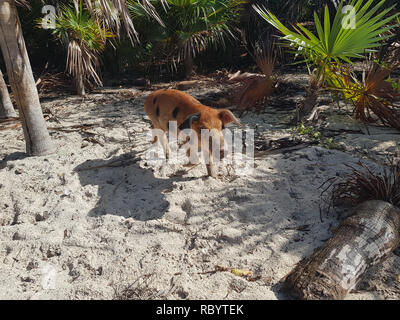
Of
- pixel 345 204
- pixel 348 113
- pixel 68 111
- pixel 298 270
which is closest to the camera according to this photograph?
pixel 298 270

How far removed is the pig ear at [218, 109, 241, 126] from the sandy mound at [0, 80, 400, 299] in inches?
27.9

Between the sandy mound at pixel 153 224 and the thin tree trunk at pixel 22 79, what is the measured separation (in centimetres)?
22

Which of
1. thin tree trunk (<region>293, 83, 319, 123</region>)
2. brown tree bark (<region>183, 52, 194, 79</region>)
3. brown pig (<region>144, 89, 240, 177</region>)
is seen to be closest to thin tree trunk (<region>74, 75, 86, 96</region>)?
brown tree bark (<region>183, 52, 194, 79</region>)

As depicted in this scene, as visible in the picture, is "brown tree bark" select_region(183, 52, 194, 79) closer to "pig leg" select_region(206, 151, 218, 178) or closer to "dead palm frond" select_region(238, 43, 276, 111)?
"dead palm frond" select_region(238, 43, 276, 111)

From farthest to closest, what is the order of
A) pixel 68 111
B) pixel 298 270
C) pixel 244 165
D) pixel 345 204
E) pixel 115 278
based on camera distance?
pixel 68 111 < pixel 244 165 < pixel 345 204 < pixel 115 278 < pixel 298 270

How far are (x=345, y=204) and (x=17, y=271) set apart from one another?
2.94 m

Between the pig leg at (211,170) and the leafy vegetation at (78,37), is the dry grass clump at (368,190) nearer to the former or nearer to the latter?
the pig leg at (211,170)

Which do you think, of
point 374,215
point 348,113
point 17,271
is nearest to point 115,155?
point 17,271

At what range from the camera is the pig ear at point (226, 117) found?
3.46 meters

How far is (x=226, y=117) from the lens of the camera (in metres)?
3.47

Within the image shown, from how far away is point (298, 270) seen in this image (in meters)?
2.43

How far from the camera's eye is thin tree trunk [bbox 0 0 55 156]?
381cm
